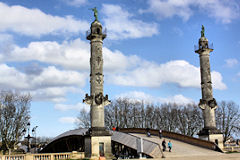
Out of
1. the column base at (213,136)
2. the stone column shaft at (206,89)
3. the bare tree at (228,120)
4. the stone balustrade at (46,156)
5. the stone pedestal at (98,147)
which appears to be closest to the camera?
the stone balustrade at (46,156)

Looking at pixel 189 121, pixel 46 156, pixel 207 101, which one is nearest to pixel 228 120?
pixel 189 121

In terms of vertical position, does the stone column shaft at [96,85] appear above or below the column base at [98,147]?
above

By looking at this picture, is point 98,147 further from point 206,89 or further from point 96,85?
point 206,89

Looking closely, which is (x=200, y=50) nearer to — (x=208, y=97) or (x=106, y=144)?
(x=208, y=97)

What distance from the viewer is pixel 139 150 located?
26.7 meters

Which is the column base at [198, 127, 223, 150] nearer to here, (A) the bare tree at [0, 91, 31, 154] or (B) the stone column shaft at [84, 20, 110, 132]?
(B) the stone column shaft at [84, 20, 110, 132]

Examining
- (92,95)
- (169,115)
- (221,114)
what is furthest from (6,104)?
(221,114)

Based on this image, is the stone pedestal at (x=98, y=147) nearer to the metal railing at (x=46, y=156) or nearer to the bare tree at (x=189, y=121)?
the metal railing at (x=46, y=156)

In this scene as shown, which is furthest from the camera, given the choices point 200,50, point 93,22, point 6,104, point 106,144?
point 6,104

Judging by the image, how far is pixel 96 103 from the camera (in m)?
29.8

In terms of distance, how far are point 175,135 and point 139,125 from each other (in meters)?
31.1

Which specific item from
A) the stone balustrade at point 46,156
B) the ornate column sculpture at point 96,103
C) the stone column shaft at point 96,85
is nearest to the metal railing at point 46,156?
the stone balustrade at point 46,156

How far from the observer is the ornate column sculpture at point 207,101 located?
36.2m

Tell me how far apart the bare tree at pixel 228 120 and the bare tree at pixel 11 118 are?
131 ft
